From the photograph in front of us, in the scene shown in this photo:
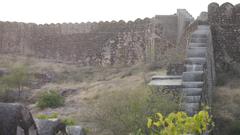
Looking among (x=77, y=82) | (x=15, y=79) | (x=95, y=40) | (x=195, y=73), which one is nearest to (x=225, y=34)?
(x=195, y=73)

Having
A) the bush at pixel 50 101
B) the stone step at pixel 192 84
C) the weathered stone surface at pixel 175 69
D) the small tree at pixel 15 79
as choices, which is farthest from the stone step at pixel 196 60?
the small tree at pixel 15 79

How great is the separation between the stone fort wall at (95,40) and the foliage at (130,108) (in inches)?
400

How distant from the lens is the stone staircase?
36.2ft

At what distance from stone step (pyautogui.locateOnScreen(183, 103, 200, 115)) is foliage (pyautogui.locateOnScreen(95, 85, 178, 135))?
0.33 metres

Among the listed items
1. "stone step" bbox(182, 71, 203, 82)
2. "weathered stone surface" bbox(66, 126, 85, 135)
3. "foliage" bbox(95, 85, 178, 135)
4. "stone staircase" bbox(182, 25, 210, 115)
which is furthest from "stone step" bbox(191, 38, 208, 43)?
"weathered stone surface" bbox(66, 126, 85, 135)

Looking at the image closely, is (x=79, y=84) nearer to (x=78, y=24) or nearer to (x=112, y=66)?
(x=112, y=66)

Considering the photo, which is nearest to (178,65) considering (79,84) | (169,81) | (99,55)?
(169,81)

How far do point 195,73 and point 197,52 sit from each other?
1.07m

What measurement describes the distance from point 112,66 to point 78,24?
3.29 meters

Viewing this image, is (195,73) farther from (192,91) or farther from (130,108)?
(130,108)

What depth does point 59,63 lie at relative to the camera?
26922 millimetres

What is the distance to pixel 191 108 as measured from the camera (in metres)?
10.8

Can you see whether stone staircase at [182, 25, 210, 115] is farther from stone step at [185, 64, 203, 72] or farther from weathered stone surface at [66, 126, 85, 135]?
weathered stone surface at [66, 126, 85, 135]

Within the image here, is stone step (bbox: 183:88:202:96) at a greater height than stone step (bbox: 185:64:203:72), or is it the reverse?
stone step (bbox: 185:64:203:72)
